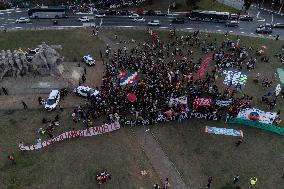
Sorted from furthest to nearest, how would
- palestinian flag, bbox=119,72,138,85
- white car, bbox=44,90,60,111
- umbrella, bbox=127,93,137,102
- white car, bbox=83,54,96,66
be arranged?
white car, bbox=83,54,96,66 < palestinian flag, bbox=119,72,138,85 < white car, bbox=44,90,60,111 < umbrella, bbox=127,93,137,102

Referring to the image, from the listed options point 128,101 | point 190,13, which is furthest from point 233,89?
point 190,13

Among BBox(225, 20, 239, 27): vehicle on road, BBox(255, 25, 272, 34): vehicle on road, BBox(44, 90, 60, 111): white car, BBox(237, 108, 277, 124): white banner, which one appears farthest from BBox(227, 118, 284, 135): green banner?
BBox(225, 20, 239, 27): vehicle on road

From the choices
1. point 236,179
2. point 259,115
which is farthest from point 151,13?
point 236,179

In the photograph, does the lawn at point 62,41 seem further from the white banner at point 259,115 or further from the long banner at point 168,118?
the white banner at point 259,115

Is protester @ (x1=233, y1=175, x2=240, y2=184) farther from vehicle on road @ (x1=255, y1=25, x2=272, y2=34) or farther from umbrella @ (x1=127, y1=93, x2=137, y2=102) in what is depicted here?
vehicle on road @ (x1=255, y1=25, x2=272, y2=34)

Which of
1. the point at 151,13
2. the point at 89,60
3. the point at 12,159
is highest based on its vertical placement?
the point at 151,13

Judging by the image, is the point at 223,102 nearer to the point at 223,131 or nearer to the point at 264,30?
the point at 223,131

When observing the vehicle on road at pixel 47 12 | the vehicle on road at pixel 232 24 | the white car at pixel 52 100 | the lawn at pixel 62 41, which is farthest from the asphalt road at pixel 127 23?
the white car at pixel 52 100
